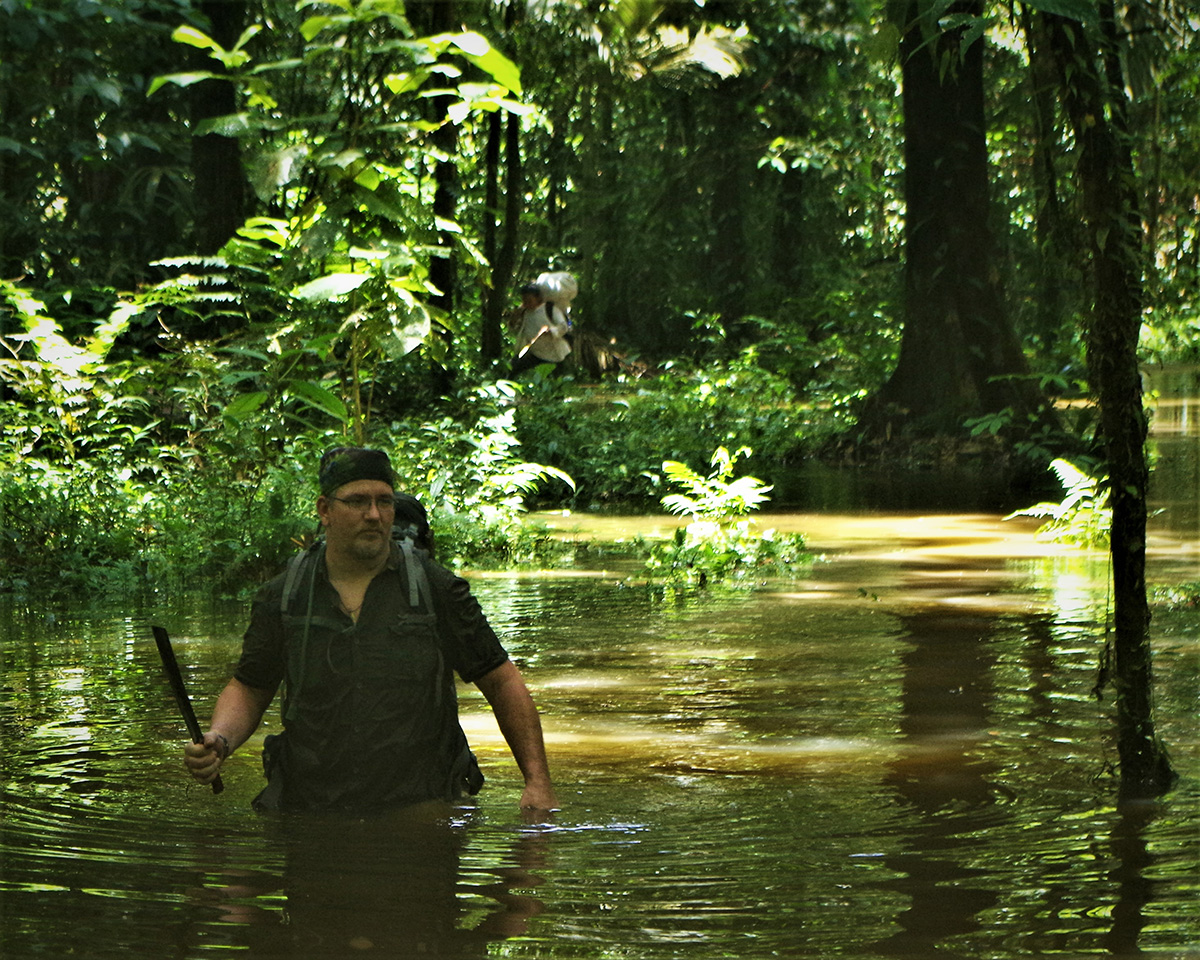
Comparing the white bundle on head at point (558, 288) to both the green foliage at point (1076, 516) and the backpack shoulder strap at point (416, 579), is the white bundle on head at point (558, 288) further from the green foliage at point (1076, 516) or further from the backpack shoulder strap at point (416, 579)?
the backpack shoulder strap at point (416, 579)

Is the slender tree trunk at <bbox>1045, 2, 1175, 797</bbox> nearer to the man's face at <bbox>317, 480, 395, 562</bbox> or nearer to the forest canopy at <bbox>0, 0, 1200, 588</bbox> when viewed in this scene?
the forest canopy at <bbox>0, 0, 1200, 588</bbox>

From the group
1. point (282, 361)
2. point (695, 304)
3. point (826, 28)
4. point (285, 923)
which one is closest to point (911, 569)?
point (282, 361)

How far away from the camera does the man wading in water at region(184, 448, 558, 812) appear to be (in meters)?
5.32

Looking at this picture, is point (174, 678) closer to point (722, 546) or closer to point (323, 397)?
point (323, 397)

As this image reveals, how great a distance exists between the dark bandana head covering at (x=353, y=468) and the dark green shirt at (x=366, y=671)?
0.27m

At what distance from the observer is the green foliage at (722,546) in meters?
11.4

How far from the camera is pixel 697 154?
83.6 ft

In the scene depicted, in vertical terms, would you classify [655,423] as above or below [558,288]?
below

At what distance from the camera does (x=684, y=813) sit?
18.6 ft

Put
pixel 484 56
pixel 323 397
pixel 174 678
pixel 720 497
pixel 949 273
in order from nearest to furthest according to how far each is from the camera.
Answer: pixel 174 678, pixel 484 56, pixel 323 397, pixel 720 497, pixel 949 273

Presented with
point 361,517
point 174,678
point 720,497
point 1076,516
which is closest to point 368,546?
point 361,517

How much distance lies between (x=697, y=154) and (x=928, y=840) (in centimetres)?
2129

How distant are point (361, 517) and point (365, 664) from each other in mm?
486

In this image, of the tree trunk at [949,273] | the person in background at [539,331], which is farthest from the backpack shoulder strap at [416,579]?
the person in background at [539,331]
